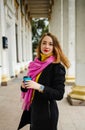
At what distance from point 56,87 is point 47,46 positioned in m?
0.40

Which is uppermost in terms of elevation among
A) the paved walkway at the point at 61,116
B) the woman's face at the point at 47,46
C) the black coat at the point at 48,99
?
the woman's face at the point at 47,46

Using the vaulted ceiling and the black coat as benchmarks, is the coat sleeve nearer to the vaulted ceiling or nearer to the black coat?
the black coat

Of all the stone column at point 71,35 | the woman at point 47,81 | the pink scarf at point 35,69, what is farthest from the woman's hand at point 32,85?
the stone column at point 71,35

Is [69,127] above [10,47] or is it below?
below

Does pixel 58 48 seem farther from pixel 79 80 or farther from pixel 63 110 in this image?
pixel 79 80

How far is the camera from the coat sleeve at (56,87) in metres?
2.55

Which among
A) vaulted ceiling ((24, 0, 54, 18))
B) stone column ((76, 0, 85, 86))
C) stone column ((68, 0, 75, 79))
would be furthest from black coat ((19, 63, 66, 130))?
vaulted ceiling ((24, 0, 54, 18))

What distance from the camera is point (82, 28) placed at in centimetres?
1633

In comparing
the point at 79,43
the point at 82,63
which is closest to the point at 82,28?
the point at 79,43

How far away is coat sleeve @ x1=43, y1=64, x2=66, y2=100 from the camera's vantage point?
8.37 feet

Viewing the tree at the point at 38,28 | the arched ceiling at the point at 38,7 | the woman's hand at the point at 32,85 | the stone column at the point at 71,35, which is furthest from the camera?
the tree at the point at 38,28

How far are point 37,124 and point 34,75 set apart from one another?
46cm

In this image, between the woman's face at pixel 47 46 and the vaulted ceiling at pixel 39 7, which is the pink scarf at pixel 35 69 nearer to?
the woman's face at pixel 47 46

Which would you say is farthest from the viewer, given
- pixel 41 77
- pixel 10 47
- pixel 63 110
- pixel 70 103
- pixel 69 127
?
pixel 10 47
